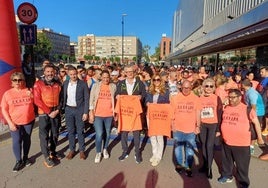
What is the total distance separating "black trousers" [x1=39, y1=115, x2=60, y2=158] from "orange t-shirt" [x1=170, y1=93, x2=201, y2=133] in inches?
91.5

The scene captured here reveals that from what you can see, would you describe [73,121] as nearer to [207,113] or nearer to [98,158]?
[98,158]

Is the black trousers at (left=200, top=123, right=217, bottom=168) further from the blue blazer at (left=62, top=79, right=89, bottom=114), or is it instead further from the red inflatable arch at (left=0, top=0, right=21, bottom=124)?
the red inflatable arch at (left=0, top=0, right=21, bottom=124)

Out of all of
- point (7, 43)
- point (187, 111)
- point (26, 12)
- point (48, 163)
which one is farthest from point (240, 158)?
point (26, 12)

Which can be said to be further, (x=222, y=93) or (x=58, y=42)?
(x=58, y=42)

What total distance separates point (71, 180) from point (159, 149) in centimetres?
175

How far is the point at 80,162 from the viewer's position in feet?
16.0

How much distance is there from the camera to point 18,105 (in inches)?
173

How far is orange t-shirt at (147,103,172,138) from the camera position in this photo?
15.5 feet

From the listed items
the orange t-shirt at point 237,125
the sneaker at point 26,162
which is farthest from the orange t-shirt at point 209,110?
the sneaker at point 26,162

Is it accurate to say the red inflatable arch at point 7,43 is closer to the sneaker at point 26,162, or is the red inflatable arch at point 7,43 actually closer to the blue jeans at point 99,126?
the sneaker at point 26,162

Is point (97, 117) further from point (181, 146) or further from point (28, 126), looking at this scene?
point (181, 146)

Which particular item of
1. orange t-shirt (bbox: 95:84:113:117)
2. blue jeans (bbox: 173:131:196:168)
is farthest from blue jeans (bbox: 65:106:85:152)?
blue jeans (bbox: 173:131:196:168)

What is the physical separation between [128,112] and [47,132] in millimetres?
1562

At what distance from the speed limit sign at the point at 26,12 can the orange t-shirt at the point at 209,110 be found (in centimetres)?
577
